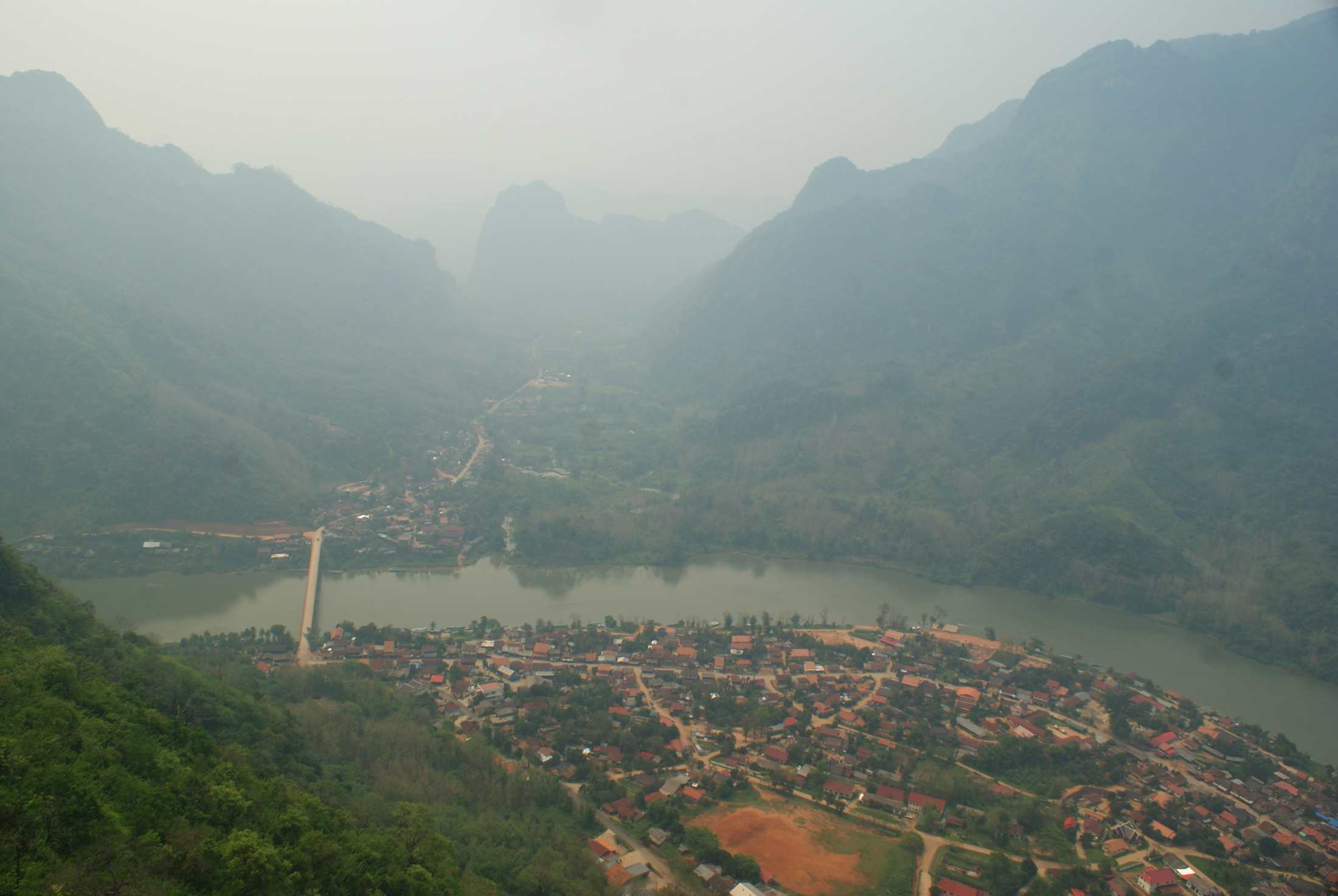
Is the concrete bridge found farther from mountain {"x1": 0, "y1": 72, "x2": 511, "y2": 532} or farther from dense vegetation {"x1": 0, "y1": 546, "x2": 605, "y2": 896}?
dense vegetation {"x1": 0, "y1": 546, "x2": 605, "y2": 896}

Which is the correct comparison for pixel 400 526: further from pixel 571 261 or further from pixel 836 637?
pixel 571 261

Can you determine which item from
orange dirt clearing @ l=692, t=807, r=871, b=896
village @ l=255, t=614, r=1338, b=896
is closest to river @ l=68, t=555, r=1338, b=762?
village @ l=255, t=614, r=1338, b=896

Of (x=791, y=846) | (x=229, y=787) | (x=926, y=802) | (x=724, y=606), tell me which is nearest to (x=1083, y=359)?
(x=724, y=606)

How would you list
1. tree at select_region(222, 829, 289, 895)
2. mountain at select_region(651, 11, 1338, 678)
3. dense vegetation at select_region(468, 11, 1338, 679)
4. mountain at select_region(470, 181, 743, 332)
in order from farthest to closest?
1. mountain at select_region(470, 181, 743, 332)
2. dense vegetation at select_region(468, 11, 1338, 679)
3. mountain at select_region(651, 11, 1338, 678)
4. tree at select_region(222, 829, 289, 895)

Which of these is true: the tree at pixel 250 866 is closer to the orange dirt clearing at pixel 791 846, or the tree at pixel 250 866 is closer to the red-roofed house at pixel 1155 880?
the orange dirt clearing at pixel 791 846

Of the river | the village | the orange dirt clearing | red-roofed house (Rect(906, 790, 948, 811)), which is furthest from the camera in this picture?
the river
